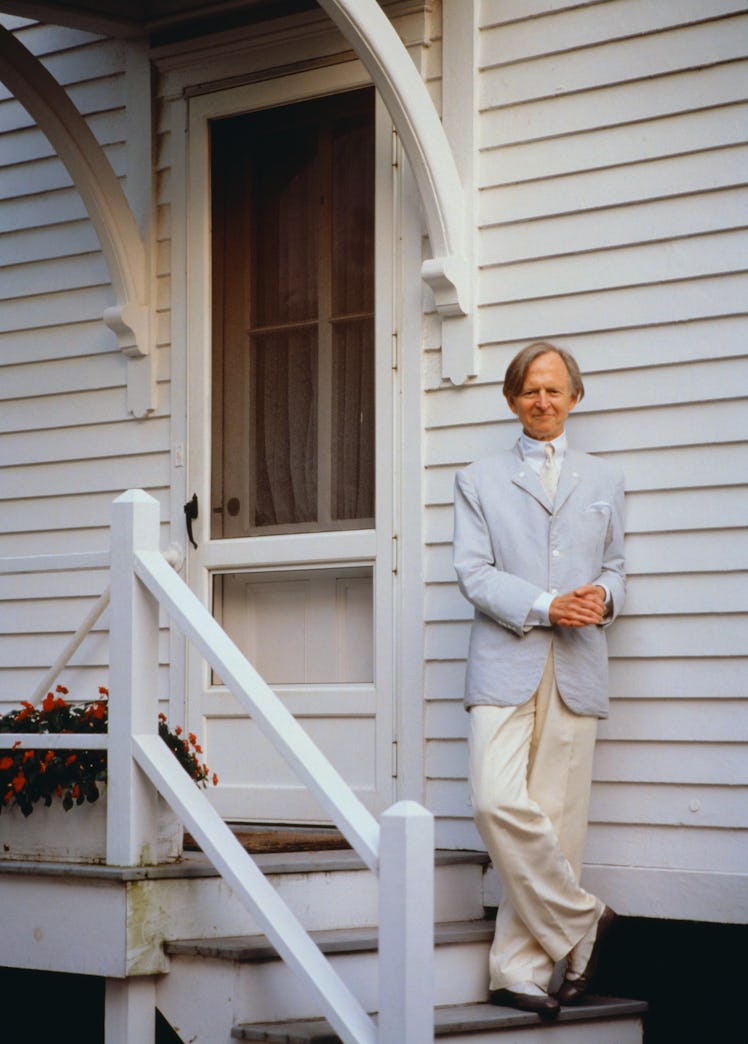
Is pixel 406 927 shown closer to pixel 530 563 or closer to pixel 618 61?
pixel 530 563

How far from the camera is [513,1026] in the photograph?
4.01 m

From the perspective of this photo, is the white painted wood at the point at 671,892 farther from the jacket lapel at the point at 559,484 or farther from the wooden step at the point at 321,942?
the jacket lapel at the point at 559,484

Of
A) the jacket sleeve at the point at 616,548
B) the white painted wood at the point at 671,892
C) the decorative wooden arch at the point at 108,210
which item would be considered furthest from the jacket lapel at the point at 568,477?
the decorative wooden arch at the point at 108,210

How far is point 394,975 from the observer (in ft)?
10.8

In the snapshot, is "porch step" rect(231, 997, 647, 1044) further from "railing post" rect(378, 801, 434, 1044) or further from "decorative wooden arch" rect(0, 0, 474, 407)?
"decorative wooden arch" rect(0, 0, 474, 407)

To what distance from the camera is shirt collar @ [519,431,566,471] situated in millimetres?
4574

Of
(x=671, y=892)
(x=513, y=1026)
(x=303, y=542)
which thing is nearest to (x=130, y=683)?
(x=513, y=1026)

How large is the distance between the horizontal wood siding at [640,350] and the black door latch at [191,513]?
97 centimetres

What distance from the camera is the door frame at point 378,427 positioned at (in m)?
5.11

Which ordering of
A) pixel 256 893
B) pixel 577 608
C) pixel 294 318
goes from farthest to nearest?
pixel 294 318
pixel 577 608
pixel 256 893

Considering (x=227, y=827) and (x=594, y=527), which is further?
(x=594, y=527)

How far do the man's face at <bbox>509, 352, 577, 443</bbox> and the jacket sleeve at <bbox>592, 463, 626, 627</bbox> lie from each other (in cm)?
28

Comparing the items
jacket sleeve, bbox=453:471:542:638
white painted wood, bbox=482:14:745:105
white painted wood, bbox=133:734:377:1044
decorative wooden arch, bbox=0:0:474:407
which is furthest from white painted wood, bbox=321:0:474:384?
white painted wood, bbox=133:734:377:1044

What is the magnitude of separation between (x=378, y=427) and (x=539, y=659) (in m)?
1.23
